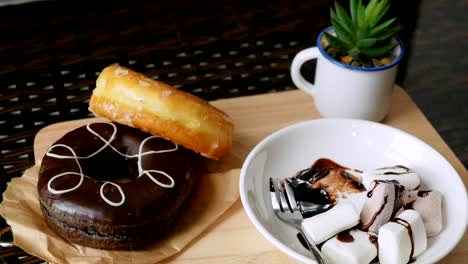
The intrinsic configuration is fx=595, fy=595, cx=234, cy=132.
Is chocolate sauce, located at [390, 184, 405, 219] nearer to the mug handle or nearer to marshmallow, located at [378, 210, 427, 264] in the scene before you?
marshmallow, located at [378, 210, 427, 264]

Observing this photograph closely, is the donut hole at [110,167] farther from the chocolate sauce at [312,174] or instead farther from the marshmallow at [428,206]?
the marshmallow at [428,206]

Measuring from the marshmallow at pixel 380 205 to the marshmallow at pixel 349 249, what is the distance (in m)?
0.02

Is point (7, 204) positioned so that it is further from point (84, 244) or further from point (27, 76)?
point (27, 76)

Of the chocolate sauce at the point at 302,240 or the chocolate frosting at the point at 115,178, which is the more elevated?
the chocolate frosting at the point at 115,178

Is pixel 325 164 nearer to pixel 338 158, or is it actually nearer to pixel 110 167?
pixel 338 158

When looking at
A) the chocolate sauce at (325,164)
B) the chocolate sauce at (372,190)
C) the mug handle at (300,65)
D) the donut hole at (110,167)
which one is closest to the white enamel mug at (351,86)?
the mug handle at (300,65)

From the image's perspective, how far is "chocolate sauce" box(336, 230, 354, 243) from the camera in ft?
2.44

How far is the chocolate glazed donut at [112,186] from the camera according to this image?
0.77 meters

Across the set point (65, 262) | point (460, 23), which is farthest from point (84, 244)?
point (460, 23)

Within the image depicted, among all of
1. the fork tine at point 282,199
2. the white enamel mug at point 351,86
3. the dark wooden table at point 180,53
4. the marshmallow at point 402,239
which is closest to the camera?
the marshmallow at point 402,239

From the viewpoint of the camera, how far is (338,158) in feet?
3.01

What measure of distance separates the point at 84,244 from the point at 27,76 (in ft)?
1.45

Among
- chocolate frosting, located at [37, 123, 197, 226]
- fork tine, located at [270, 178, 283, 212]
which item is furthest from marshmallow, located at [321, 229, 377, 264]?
chocolate frosting, located at [37, 123, 197, 226]

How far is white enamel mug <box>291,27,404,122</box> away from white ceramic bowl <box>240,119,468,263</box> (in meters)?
0.05
